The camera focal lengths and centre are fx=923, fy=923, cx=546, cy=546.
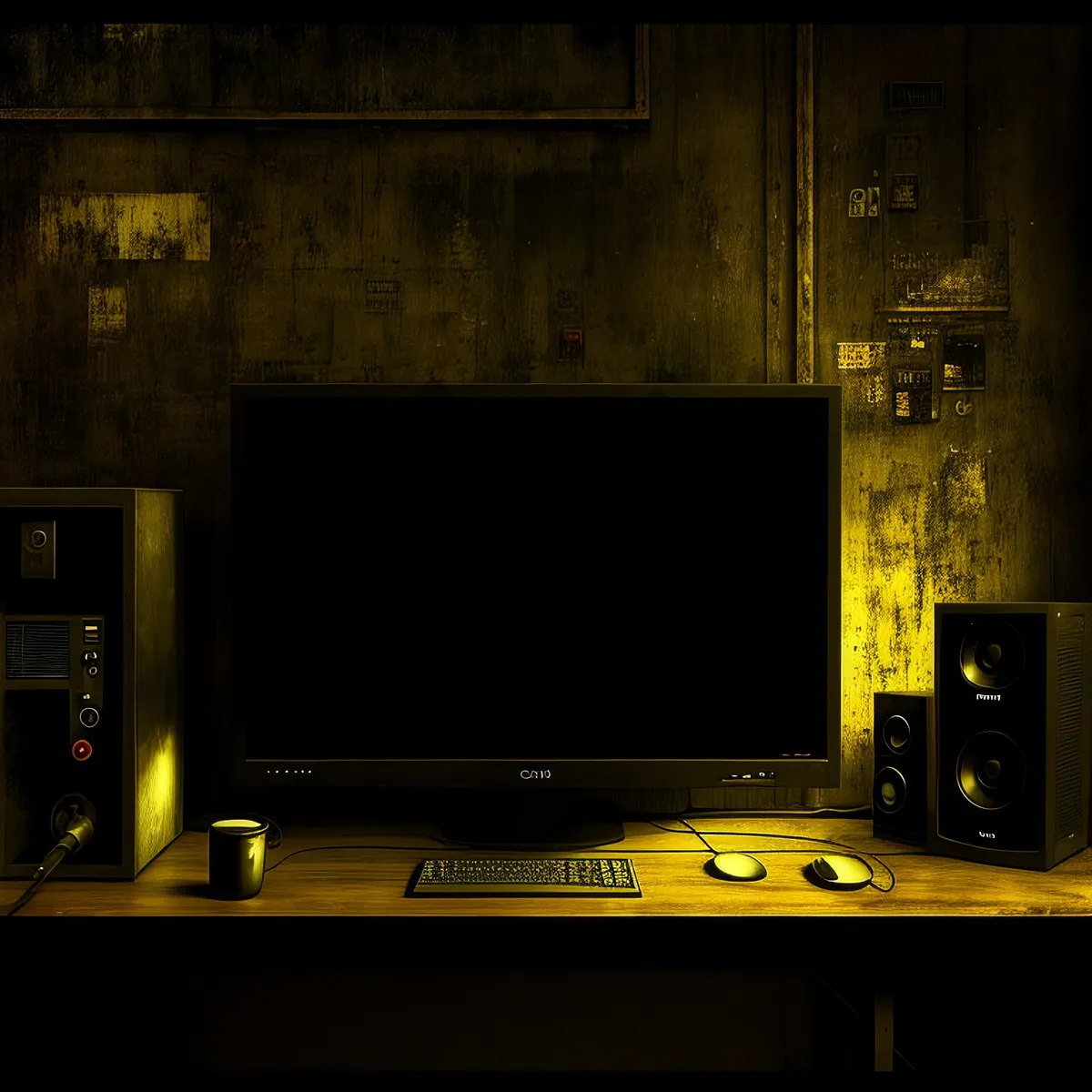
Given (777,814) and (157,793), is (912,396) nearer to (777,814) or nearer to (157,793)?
(777,814)

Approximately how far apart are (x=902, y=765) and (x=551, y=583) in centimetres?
67

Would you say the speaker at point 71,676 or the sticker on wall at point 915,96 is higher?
the sticker on wall at point 915,96

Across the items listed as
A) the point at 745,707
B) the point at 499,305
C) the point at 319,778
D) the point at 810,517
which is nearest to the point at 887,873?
the point at 745,707

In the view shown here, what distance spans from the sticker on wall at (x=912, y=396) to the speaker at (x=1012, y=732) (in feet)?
1.50

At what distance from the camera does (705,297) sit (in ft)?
5.84

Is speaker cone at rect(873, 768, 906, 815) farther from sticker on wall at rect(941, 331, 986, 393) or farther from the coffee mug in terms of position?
the coffee mug

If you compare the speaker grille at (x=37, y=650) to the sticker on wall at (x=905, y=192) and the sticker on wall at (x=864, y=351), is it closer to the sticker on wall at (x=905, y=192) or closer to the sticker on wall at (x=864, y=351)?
the sticker on wall at (x=864, y=351)

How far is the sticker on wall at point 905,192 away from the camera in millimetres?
1777

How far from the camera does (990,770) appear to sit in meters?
1.46
